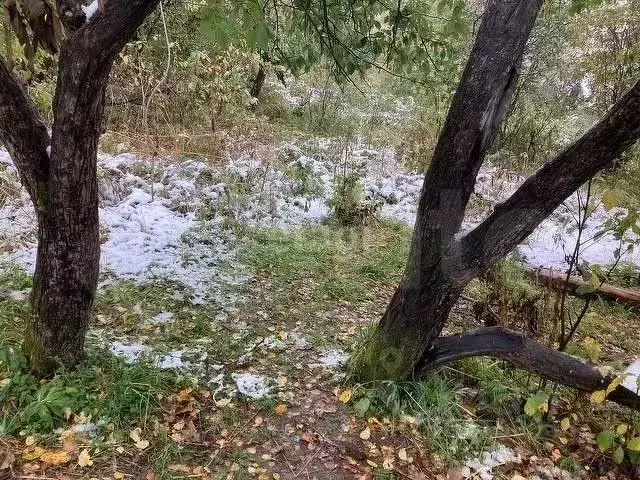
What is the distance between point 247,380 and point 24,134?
5.62 feet

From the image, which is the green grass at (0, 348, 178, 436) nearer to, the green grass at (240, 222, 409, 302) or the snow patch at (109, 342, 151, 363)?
the snow patch at (109, 342, 151, 363)

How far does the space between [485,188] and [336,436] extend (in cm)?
495

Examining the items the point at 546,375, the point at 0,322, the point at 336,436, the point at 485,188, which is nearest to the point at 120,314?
the point at 0,322

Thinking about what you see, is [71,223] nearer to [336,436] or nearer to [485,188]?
[336,436]

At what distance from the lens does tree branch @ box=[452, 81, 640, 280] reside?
177cm

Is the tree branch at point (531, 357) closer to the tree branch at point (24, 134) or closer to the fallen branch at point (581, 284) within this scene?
the fallen branch at point (581, 284)

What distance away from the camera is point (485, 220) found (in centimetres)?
215

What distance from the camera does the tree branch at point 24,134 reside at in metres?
1.92

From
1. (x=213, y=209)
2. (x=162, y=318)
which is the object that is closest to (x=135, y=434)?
(x=162, y=318)

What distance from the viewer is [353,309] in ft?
12.2

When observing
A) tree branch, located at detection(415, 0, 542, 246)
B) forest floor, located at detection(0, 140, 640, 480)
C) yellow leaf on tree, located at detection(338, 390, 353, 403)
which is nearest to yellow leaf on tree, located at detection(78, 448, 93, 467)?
forest floor, located at detection(0, 140, 640, 480)

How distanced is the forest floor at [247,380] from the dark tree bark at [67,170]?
0.27 metres

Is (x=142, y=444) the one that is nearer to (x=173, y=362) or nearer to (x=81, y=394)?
(x=81, y=394)

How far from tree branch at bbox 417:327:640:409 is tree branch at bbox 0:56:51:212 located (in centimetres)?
219
